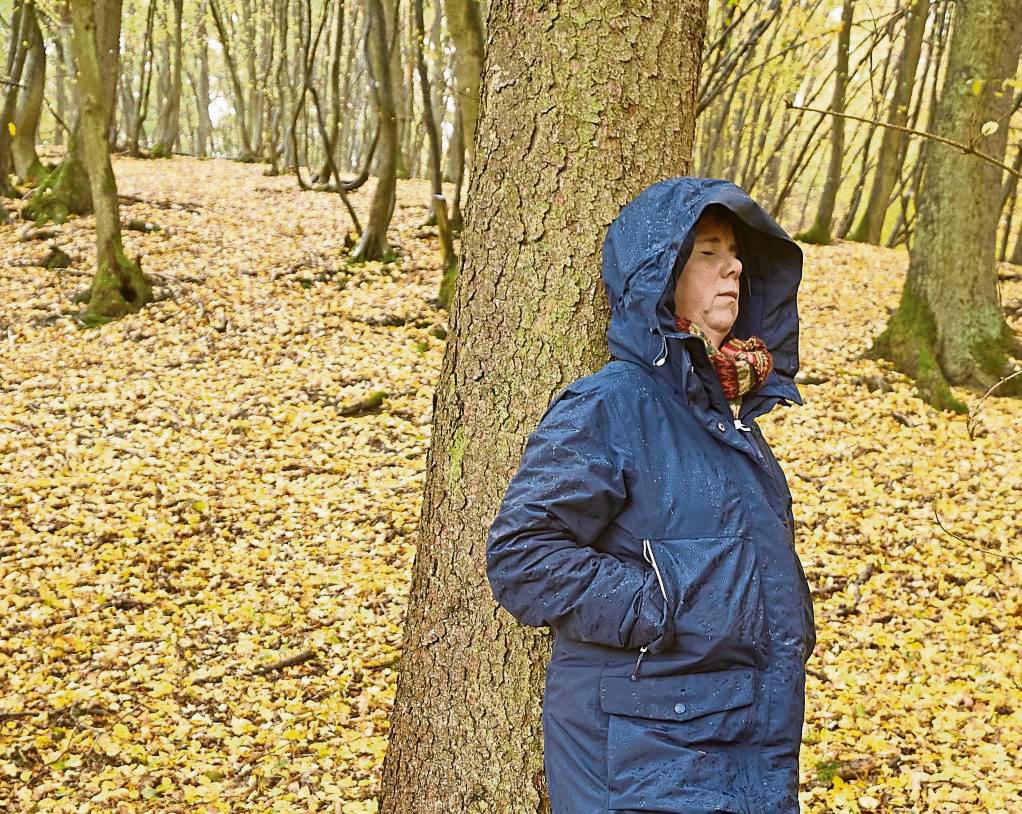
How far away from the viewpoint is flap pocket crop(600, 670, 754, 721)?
175 cm

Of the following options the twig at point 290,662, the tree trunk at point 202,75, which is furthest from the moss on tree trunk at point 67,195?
the tree trunk at point 202,75

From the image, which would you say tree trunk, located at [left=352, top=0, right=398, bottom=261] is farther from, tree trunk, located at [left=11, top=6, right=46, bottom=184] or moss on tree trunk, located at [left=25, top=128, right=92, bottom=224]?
tree trunk, located at [left=11, top=6, right=46, bottom=184]

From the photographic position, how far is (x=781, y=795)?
179 cm

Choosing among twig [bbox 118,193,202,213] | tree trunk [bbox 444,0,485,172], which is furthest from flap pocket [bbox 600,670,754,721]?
twig [bbox 118,193,202,213]

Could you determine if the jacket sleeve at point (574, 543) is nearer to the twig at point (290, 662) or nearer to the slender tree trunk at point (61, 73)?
the twig at point (290, 662)

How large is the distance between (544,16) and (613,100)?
1.02 ft

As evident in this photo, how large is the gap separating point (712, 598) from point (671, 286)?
27.2 inches

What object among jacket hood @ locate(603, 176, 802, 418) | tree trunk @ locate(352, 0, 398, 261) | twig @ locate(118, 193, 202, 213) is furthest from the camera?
twig @ locate(118, 193, 202, 213)

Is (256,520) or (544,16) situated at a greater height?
(544,16)

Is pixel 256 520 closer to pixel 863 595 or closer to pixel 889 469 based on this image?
pixel 863 595

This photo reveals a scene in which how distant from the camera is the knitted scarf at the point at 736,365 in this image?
2016mm

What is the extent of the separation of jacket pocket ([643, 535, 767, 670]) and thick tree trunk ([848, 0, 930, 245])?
10850 millimetres

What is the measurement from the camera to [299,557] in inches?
222

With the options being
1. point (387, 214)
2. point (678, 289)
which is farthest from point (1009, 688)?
point (387, 214)
